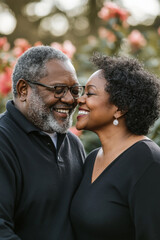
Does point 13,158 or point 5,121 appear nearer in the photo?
point 13,158

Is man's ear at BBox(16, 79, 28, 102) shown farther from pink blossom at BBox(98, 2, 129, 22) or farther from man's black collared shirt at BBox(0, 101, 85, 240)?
pink blossom at BBox(98, 2, 129, 22)

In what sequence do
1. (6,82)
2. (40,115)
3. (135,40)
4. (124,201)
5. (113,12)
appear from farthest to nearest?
(135,40)
(113,12)
(6,82)
(40,115)
(124,201)

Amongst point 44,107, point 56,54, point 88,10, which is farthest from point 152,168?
point 88,10

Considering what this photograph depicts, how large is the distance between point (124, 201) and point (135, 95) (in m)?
0.85

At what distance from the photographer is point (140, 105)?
2867 millimetres

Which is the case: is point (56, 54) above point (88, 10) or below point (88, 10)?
above

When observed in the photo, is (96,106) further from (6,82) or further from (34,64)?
(6,82)

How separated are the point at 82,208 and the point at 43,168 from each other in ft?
1.46

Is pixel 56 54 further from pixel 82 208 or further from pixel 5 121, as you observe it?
pixel 82 208

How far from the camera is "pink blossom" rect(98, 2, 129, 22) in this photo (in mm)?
5551

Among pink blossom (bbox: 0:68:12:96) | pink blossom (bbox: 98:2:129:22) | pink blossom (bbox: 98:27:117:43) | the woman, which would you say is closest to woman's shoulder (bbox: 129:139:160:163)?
the woman

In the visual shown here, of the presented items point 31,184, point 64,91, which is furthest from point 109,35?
point 31,184

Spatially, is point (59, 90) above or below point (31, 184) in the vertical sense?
above

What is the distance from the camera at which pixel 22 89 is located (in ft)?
10.1
